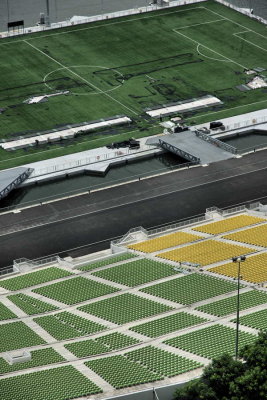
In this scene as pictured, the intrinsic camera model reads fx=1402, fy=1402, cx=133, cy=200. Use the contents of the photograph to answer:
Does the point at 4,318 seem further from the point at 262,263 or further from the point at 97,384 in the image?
the point at 262,263

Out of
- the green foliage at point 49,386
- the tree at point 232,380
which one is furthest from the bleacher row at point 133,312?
the tree at point 232,380

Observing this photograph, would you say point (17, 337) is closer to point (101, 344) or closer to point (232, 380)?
point (101, 344)

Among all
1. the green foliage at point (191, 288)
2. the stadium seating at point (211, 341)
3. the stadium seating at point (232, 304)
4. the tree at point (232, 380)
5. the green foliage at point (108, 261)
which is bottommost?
the green foliage at point (108, 261)

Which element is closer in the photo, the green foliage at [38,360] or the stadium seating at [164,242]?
the green foliage at [38,360]

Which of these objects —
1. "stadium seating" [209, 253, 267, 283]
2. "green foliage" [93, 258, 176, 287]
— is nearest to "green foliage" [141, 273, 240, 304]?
"stadium seating" [209, 253, 267, 283]

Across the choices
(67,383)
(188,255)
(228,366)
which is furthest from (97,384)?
(188,255)

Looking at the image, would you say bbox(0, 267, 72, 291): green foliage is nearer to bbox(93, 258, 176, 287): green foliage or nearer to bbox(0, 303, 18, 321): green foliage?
bbox(93, 258, 176, 287): green foliage

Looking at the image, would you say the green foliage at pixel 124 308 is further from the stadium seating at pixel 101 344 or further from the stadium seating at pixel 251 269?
the stadium seating at pixel 251 269
